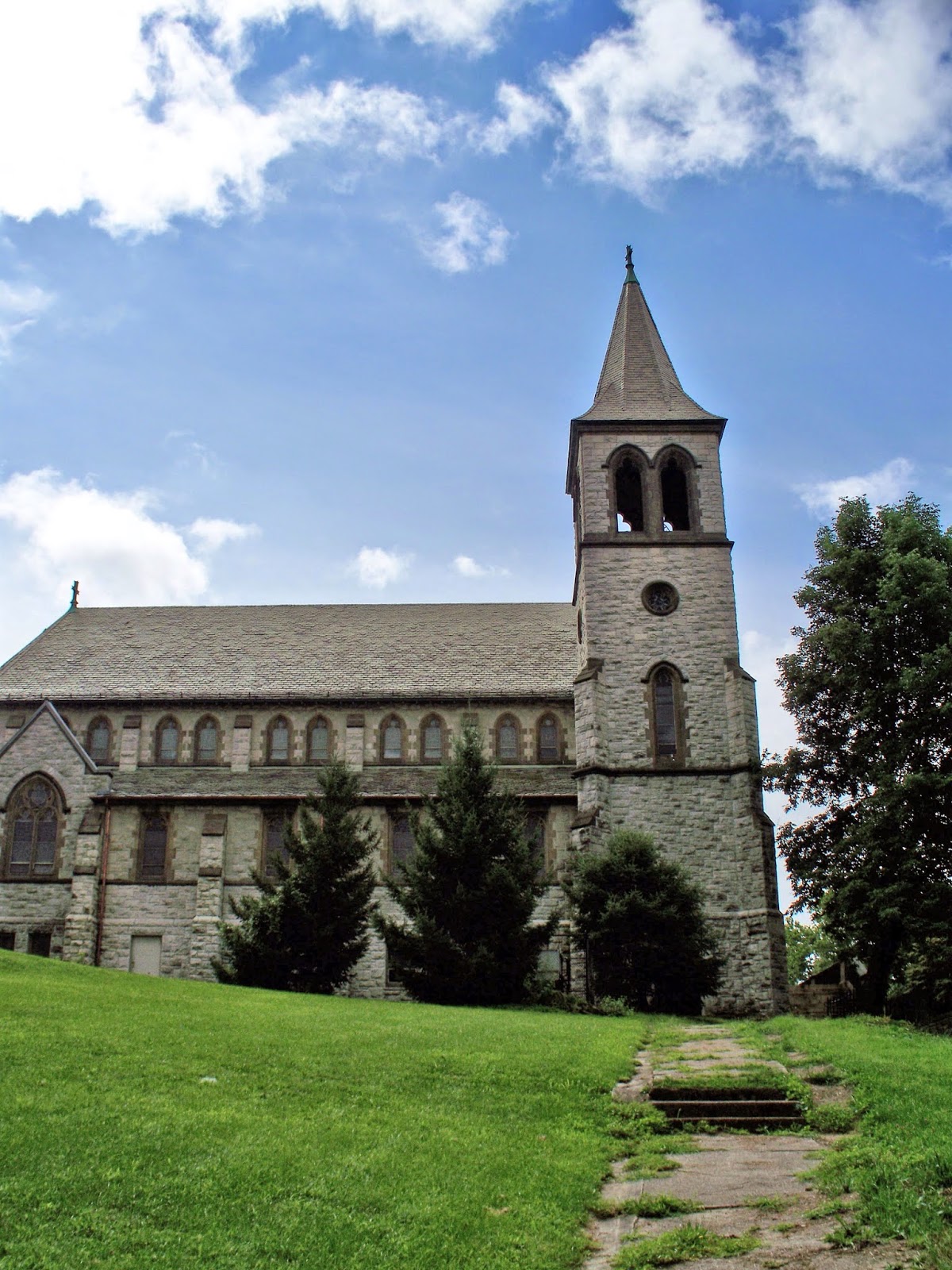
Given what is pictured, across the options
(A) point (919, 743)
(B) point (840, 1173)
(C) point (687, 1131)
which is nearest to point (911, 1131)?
(B) point (840, 1173)

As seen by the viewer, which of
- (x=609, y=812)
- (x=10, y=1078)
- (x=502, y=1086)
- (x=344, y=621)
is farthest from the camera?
(x=344, y=621)

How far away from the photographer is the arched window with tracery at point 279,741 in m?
35.2

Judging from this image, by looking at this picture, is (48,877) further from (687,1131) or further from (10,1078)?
(687,1131)

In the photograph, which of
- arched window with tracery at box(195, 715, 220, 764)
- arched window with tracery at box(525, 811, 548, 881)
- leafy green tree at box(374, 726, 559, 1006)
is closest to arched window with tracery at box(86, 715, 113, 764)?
arched window with tracery at box(195, 715, 220, 764)

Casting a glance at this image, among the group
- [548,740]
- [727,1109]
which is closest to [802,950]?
[548,740]

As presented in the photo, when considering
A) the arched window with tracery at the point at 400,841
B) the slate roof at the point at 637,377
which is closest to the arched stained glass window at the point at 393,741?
the arched window with tracery at the point at 400,841

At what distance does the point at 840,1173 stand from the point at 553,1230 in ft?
9.23

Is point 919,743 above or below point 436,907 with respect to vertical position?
above

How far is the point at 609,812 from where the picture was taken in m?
30.8

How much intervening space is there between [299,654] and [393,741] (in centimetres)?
525

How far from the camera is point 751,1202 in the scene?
860 cm

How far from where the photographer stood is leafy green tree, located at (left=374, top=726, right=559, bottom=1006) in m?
24.3

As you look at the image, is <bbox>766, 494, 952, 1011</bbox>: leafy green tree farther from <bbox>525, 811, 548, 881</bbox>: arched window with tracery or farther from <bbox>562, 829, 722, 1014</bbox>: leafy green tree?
<bbox>525, 811, 548, 881</bbox>: arched window with tracery

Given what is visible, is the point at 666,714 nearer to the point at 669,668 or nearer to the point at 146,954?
the point at 669,668
